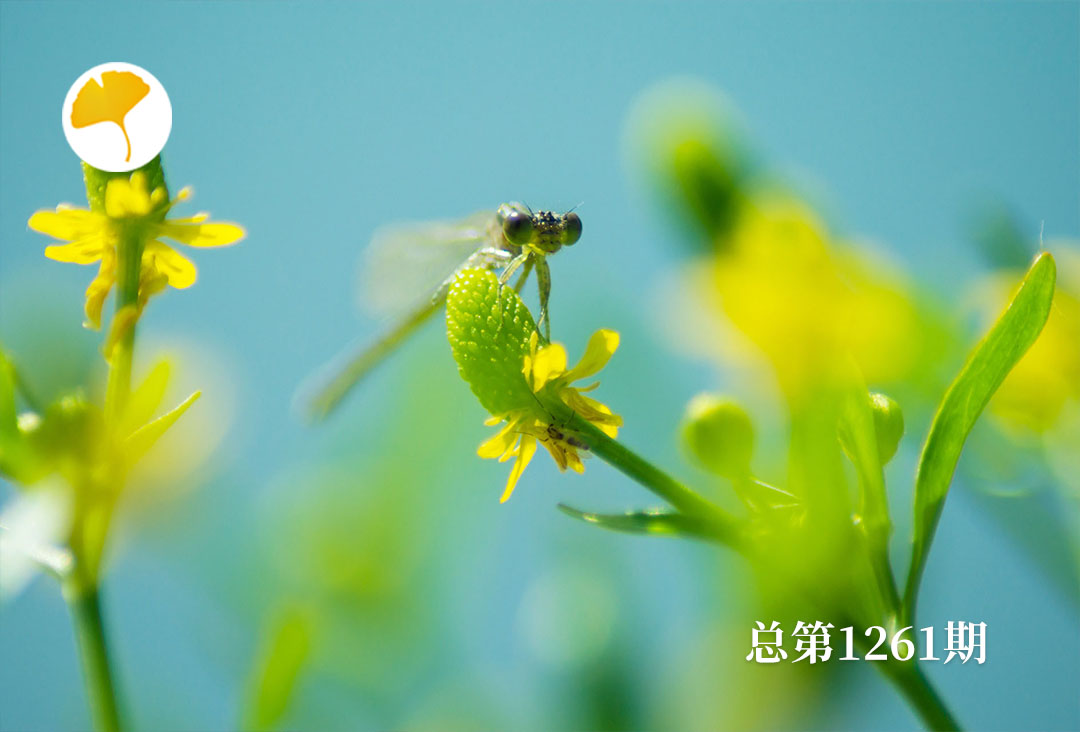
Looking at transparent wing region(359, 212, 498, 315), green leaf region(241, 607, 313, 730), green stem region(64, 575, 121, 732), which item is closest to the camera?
green stem region(64, 575, 121, 732)

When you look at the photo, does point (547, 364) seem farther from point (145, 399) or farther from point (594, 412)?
point (145, 399)

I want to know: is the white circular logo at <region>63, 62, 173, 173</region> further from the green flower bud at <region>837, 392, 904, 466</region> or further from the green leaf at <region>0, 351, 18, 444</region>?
the green flower bud at <region>837, 392, 904, 466</region>

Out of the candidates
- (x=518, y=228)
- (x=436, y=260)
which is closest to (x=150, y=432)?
(x=518, y=228)

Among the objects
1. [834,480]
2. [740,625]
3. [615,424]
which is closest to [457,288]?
[615,424]

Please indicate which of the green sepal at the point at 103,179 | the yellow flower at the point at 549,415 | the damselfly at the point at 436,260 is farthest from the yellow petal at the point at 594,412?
the green sepal at the point at 103,179

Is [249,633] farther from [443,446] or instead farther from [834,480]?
[834,480]

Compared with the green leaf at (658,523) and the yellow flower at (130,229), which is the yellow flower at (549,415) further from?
the yellow flower at (130,229)

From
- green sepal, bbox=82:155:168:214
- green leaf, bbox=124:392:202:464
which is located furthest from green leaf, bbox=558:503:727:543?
green sepal, bbox=82:155:168:214
